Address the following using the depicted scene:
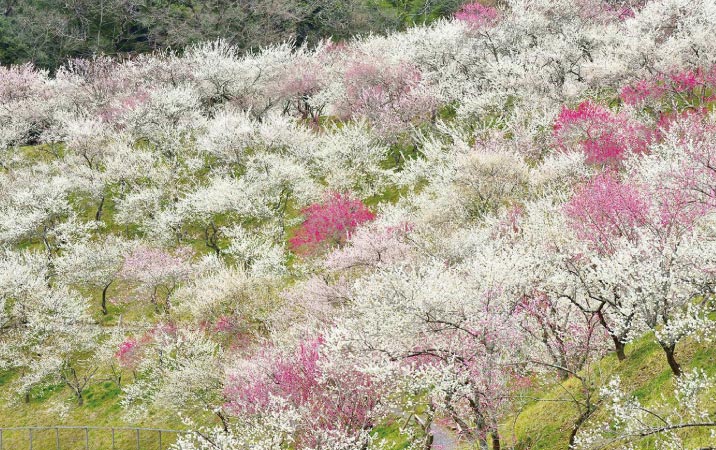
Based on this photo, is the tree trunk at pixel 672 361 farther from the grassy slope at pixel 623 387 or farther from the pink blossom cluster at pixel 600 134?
the pink blossom cluster at pixel 600 134

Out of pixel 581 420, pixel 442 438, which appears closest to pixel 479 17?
pixel 442 438

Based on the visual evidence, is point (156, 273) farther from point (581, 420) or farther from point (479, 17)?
point (479, 17)

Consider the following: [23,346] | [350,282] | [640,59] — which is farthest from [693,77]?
[23,346]

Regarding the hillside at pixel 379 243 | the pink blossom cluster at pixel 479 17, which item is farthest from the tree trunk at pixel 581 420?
the pink blossom cluster at pixel 479 17

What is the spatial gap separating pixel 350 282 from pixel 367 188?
59.4 feet

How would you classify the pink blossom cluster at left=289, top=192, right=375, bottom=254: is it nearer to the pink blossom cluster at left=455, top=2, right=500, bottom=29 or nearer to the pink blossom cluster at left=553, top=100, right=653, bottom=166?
the pink blossom cluster at left=553, top=100, right=653, bottom=166

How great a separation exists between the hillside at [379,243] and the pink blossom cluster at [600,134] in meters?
0.19

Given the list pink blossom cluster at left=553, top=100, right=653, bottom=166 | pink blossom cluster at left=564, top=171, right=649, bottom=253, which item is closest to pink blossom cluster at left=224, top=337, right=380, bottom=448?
pink blossom cluster at left=564, top=171, right=649, bottom=253

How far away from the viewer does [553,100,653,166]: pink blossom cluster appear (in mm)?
37250

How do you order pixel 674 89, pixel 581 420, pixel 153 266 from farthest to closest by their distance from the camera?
pixel 674 89, pixel 153 266, pixel 581 420

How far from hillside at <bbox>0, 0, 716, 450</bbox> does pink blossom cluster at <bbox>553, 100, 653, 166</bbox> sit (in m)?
0.19

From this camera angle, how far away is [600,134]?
127ft

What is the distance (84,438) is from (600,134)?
37393 mm

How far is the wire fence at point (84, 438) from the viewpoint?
3394 cm
